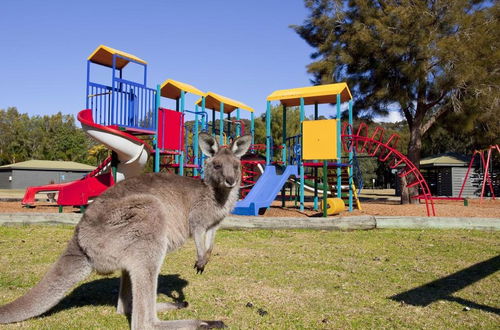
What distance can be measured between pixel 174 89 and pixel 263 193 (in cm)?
520

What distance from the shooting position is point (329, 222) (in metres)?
7.46

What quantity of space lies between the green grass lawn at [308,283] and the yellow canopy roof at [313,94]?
6175mm

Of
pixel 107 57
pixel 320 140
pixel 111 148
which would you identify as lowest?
pixel 111 148

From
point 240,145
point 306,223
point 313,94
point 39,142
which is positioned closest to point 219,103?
point 313,94

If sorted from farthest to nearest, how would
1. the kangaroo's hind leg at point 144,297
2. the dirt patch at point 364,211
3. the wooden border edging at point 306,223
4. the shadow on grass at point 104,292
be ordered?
the dirt patch at point 364,211 → the wooden border edging at point 306,223 → the shadow on grass at point 104,292 → the kangaroo's hind leg at point 144,297

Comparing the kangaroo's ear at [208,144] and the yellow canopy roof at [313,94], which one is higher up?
the yellow canopy roof at [313,94]

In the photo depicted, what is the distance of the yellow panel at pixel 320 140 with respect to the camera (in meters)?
10.6

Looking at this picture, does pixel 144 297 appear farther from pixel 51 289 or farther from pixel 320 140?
pixel 320 140

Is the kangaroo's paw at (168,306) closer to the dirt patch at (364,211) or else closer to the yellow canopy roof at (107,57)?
the dirt patch at (364,211)

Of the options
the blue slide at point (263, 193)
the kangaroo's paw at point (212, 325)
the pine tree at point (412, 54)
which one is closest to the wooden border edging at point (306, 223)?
the blue slide at point (263, 193)

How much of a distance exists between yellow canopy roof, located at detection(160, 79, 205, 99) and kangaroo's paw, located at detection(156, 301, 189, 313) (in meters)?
9.97

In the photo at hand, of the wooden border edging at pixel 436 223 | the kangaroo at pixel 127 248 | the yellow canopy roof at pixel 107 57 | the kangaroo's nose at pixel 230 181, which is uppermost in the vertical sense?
the yellow canopy roof at pixel 107 57

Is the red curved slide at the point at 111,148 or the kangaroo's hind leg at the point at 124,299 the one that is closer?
the kangaroo's hind leg at the point at 124,299

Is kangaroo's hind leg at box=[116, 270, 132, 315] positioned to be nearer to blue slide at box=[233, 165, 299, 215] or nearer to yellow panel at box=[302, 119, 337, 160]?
blue slide at box=[233, 165, 299, 215]
